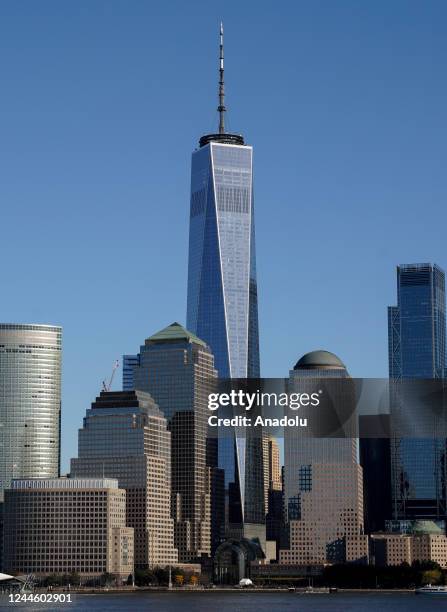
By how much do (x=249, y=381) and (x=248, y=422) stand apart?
1284cm

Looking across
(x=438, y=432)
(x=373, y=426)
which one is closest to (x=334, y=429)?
(x=373, y=426)

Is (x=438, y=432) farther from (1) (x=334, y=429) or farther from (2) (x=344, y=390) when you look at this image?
(1) (x=334, y=429)

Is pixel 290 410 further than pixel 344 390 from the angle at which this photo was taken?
No

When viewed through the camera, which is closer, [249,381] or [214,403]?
[214,403]

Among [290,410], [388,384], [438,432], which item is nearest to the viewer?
[290,410]

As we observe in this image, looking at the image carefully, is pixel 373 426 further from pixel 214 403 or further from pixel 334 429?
pixel 214 403

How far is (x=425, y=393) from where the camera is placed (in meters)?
127

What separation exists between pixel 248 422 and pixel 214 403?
3.38 meters

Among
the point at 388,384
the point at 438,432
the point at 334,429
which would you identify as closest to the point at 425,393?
the point at 388,384

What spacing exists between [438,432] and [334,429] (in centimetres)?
6653

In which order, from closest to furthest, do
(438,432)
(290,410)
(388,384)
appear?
(290,410), (388,384), (438,432)

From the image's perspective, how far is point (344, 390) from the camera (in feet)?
422

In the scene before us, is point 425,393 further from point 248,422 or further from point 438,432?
point 438,432

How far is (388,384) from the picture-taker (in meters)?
124
